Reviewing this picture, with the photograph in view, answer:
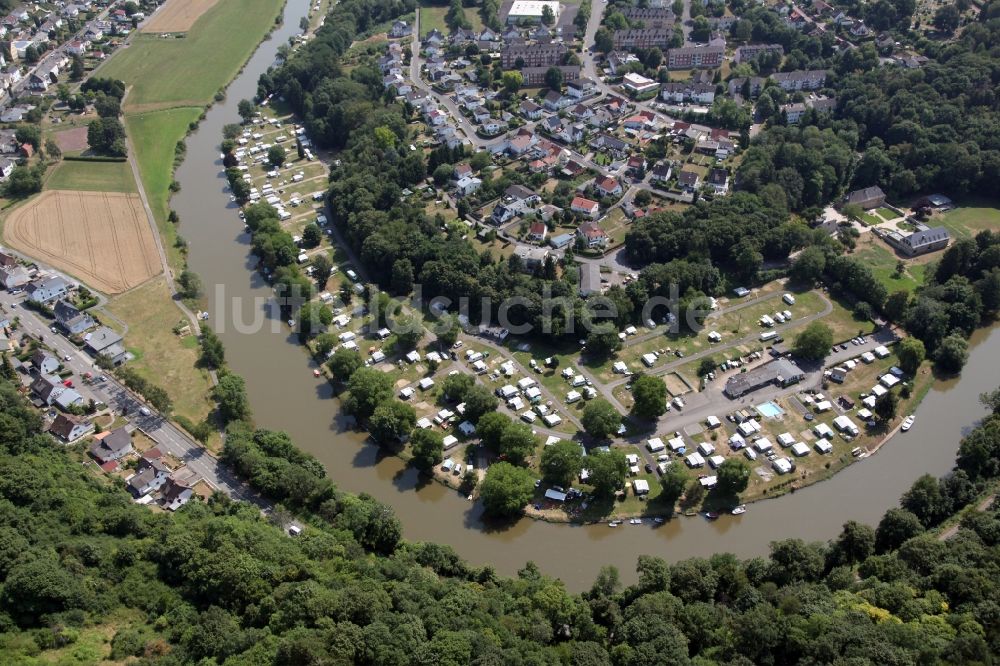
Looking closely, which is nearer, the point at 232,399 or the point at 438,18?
the point at 232,399

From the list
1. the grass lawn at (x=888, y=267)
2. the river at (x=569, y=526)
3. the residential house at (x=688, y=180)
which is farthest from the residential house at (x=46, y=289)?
the grass lawn at (x=888, y=267)

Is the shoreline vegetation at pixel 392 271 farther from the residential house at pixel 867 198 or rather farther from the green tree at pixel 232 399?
the residential house at pixel 867 198

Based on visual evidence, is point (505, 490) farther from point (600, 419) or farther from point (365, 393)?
point (365, 393)

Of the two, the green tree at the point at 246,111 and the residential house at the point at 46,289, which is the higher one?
the green tree at the point at 246,111

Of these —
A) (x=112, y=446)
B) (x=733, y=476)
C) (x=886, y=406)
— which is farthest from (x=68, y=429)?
(x=886, y=406)

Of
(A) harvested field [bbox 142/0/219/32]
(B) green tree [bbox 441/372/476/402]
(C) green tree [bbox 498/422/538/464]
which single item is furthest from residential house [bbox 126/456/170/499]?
(A) harvested field [bbox 142/0/219/32]

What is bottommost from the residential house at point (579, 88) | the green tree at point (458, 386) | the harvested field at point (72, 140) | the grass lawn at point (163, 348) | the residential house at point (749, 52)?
the grass lawn at point (163, 348)
